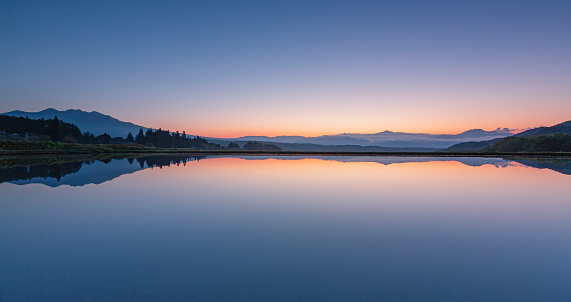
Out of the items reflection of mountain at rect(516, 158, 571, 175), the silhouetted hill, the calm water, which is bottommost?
the calm water

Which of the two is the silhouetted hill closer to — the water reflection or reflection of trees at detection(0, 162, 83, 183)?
the water reflection

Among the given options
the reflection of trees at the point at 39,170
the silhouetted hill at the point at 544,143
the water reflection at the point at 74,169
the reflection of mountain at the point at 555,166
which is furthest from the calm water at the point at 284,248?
the silhouetted hill at the point at 544,143

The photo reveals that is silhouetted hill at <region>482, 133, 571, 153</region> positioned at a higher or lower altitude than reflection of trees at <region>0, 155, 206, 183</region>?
higher

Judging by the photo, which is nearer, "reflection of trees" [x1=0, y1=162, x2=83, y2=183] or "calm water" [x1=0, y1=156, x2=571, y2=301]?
"calm water" [x1=0, y1=156, x2=571, y2=301]

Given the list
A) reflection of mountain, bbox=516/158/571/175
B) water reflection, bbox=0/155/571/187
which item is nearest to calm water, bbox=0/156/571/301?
water reflection, bbox=0/155/571/187

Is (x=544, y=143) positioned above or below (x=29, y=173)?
above

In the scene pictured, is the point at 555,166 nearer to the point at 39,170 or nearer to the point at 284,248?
the point at 284,248

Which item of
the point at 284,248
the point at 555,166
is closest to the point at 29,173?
the point at 284,248

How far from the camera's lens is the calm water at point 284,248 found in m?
6.37

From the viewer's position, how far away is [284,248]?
29.1 ft

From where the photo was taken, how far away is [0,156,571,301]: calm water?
6.37 meters

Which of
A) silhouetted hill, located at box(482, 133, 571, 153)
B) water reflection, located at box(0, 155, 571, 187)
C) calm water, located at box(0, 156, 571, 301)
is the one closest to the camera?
calm water, located at box(0, 156, 571, 301)

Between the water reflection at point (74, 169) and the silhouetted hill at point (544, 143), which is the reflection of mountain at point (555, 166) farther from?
the silhouetted hill at point (544, 143)

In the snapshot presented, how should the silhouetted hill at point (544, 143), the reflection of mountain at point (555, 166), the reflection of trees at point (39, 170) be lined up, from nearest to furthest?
the reflection of trees at point (39, 170), the reflection of mountain at point (555, 166), the silhouetted hill at point (544, 143)
